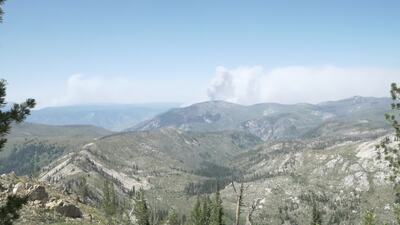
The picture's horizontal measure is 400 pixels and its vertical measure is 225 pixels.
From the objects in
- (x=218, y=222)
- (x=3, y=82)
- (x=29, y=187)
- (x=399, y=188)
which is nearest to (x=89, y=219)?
(x=29, y=187)

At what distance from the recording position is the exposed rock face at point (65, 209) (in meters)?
73.1

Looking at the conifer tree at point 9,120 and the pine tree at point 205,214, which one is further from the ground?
the conifer tree at point 9,120

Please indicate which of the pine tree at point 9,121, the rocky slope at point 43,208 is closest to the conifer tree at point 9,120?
the pine tree at point 9,121

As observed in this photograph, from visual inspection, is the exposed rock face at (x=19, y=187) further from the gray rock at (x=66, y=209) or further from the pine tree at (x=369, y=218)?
the pine tree at (x=369, y=218)

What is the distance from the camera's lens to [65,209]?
7475cm

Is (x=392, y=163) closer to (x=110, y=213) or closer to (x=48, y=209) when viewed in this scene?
(x=48, y=209)

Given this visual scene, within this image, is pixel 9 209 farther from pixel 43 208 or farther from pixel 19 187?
pixel 19 187

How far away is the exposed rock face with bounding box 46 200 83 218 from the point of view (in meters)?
73.1

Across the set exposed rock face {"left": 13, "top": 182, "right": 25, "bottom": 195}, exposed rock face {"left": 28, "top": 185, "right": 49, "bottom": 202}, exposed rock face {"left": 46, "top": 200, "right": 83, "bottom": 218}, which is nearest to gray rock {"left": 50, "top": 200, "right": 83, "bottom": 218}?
exposed rock face {"left": 46, "top": 200, "right": 83, "bottom": 218}

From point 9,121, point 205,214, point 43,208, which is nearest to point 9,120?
point 9,121

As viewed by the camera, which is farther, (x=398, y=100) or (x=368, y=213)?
(x=368, y=213)

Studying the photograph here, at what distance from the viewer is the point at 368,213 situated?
1925 inches

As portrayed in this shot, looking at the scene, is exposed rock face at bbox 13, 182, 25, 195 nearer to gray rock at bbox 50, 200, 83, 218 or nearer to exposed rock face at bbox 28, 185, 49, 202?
exposed rock face at bbox 28, 185, 49, 202

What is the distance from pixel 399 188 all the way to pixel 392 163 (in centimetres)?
238
